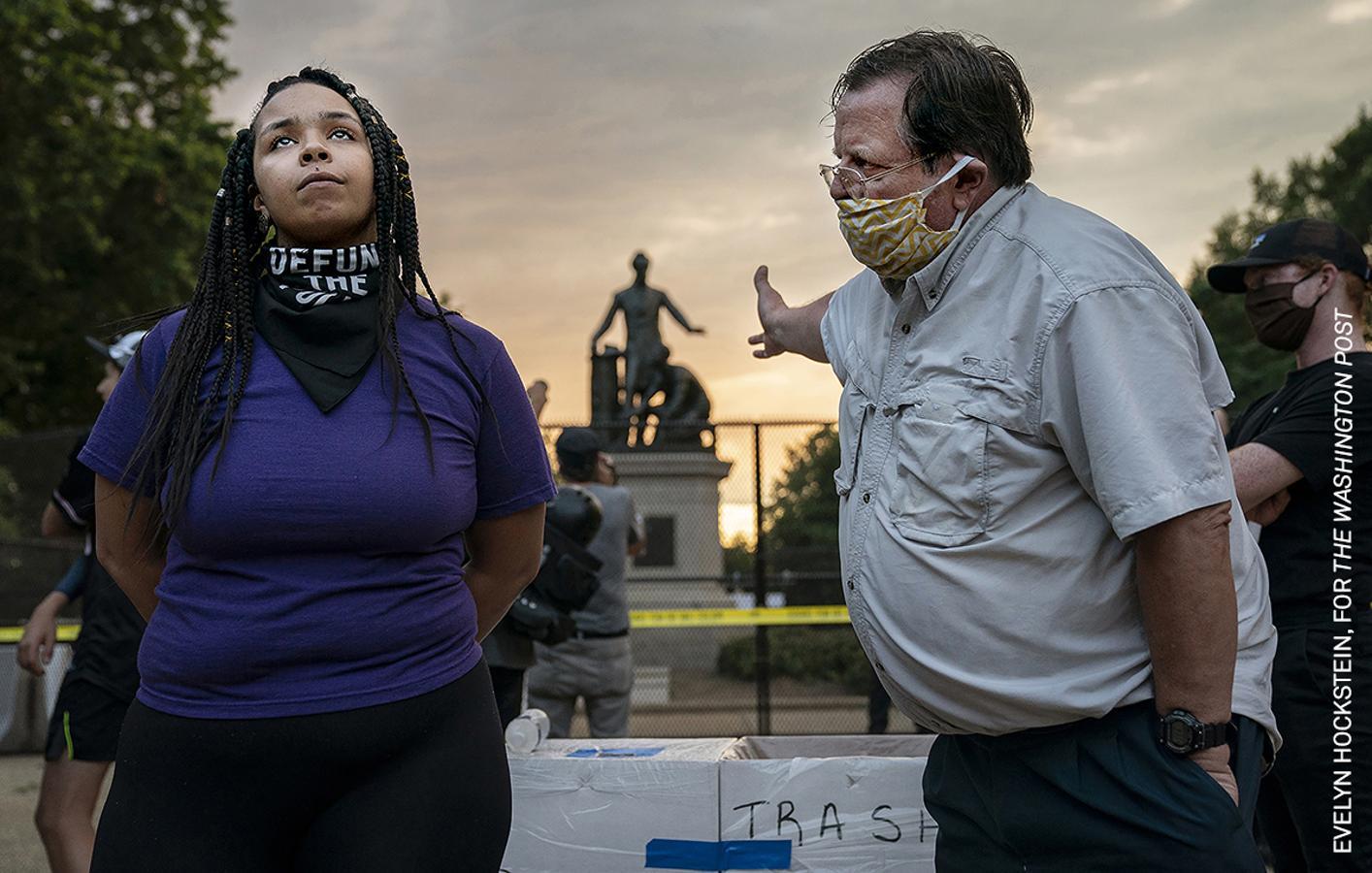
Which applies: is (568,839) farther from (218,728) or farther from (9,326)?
(9,326)

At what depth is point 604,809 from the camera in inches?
121

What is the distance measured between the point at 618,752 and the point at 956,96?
1941mm

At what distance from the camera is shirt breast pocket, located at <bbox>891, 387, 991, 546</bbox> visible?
196cm

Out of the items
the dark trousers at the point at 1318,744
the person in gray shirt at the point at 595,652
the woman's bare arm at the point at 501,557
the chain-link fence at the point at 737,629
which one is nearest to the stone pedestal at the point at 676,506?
the chain-link fence at the point at 737,629

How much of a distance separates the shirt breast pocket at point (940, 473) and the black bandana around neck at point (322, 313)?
821mm

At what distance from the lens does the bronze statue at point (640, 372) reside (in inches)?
682

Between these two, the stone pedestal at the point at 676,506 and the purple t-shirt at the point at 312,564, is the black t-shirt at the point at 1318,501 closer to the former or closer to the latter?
the purple t-shirt at the point at 312,564

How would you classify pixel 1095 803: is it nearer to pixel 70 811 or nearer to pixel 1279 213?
pixel 70 811

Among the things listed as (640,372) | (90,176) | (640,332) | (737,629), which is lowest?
(737,629)

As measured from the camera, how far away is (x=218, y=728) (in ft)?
6.07

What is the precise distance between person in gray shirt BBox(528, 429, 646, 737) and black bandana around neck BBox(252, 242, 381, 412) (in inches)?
173

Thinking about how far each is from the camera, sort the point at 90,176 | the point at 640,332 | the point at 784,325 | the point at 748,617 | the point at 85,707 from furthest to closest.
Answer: the point at 90,176 → the point at 640,332 → the point at 748,617 → the point at 85,707 → the point at 784,325

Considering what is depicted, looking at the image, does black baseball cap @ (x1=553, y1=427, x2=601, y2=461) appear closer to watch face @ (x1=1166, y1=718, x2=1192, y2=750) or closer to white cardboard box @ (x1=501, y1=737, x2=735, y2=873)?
white cardboard box @ (x1=501, y1=737, x2=735, y2=873)

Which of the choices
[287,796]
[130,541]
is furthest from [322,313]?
[287,796]
